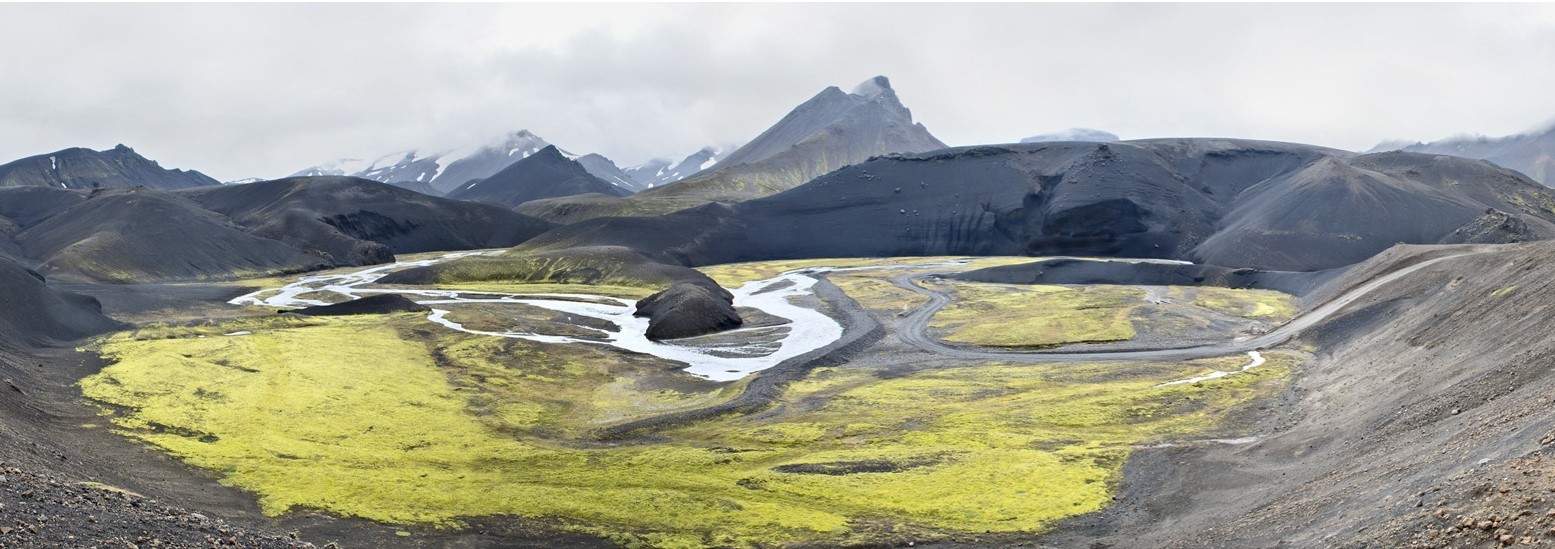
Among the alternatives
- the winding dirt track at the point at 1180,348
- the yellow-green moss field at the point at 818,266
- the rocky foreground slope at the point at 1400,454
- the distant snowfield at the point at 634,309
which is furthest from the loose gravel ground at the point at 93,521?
the yellow-green moss field at the point at 818,266

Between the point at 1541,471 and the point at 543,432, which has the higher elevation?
the point at 1541,471

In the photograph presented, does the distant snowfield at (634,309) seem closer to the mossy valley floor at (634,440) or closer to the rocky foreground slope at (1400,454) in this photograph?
the mossy valley floor at (634,440)

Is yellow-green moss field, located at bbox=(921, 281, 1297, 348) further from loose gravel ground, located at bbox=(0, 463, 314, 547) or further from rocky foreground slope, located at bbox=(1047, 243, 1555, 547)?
loose gravel ground, located at bbox=(0, 463, 314, 547)

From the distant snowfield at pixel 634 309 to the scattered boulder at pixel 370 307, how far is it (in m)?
3.19

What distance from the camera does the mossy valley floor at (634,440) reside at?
38.7 m

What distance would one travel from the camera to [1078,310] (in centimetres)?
10894

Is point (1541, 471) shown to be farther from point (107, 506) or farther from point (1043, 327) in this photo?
point (1043, 327)

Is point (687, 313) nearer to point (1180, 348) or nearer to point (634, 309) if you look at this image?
point (634, 309)

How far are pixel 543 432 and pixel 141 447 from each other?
19781 millimetres

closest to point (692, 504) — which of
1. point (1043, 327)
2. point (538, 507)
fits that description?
point (538, 507)

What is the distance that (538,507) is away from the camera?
127 feet

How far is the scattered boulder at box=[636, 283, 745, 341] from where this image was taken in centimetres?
9944

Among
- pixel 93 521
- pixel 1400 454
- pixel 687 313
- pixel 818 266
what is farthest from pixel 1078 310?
pixel 93 521

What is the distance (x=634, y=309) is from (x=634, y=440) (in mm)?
68001
